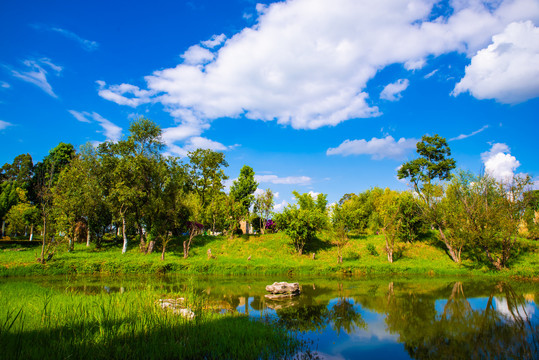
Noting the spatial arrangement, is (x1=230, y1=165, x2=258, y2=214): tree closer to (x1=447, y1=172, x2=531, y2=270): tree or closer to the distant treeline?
the distant treeline

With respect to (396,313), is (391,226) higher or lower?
higher

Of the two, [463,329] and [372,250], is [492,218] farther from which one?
[463,329]

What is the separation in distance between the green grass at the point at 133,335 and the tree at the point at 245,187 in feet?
119

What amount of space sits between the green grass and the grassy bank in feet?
61.7

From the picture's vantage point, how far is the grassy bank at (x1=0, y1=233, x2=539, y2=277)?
28578mm

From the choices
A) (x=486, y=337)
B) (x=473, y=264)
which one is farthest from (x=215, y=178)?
(x=486, y=337)

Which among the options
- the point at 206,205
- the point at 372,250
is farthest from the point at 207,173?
the point at 372,250

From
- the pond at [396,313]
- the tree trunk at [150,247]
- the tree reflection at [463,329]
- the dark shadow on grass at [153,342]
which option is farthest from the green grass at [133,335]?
the tree trunk at [150,247]

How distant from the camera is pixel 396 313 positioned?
15.5 meters

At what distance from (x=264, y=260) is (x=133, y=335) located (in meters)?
26.1

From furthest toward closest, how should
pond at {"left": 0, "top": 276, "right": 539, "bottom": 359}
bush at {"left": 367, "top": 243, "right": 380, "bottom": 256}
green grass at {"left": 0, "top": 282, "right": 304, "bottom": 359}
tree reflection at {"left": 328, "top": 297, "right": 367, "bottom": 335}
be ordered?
bush at {"left": 367, "top": 243, "right": 380, "bottom": 256}
tree reflection at {"left": 328, "top": 297, "right": 367, "bottom": 335}
pond at {"left": 0, "top": 276, "right": 539, "bottom": 359}
green grass at {"left": 0, "top": 282, "right": 304, "bottom": 359}

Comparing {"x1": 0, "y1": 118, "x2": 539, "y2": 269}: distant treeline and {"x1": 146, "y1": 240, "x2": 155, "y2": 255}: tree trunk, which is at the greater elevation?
{"x1": 0, "y1": 118, "x2": 539, "y2": 269}: distant treeline

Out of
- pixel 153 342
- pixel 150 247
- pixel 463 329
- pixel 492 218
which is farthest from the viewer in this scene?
pixel 150 247

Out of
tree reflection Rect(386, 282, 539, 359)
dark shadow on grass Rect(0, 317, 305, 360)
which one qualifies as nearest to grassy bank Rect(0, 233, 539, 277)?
tree reflection Rect(386, 282, 539, 359)
